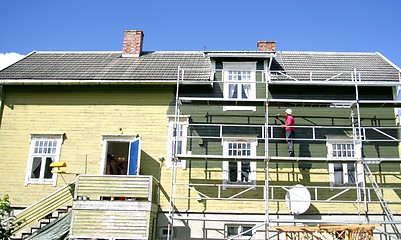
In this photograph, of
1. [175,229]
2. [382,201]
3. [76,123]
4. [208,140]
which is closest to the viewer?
[382,201]

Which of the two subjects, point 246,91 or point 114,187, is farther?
point 246,91

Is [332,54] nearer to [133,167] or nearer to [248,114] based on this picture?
[248,114]

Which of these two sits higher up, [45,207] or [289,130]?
[289,130]

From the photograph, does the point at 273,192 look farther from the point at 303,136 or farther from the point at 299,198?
the point at 303,136

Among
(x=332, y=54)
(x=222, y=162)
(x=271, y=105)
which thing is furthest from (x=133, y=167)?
(x=332, y=54)

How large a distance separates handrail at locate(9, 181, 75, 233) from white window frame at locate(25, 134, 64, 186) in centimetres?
75

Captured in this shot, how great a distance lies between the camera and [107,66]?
17391 mm

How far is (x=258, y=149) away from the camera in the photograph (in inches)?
621

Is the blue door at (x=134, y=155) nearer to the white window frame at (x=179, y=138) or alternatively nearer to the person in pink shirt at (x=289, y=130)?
the white window frame at (x=179, y=138)

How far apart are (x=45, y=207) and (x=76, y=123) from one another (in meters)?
3.31

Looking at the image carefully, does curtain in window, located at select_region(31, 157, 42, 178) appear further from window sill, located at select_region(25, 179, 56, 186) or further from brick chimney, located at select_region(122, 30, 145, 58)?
brick chimney, located at select_region(122, 30, 145, 58)

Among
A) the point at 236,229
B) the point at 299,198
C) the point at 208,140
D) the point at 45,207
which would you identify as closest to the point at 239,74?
the point at 208,140

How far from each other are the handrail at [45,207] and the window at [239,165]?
5.74m

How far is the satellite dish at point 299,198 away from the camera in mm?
14492
